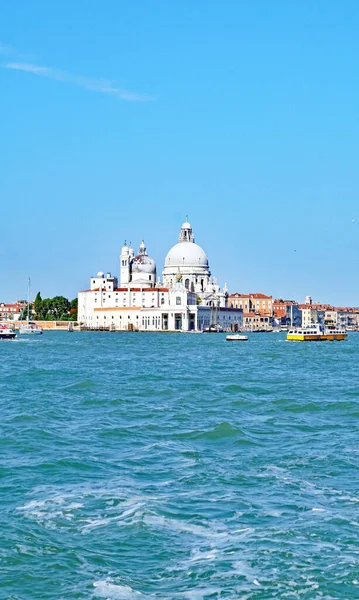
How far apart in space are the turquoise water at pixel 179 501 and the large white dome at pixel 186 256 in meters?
82.4

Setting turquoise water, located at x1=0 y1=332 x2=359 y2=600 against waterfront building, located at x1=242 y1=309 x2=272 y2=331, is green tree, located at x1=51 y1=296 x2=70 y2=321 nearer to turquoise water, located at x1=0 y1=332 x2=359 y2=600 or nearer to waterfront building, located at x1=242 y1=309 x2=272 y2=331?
waterfront building, located at x1=242 y1=309 x2=272 y2=331

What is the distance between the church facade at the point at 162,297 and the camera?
9088 centimetres

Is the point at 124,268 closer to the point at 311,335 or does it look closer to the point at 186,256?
the point at 186,256

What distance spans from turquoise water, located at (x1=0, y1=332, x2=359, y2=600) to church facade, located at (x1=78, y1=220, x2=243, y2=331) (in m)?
74.4

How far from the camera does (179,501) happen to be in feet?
27.4

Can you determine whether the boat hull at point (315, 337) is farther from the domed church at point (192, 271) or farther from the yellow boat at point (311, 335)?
the domed church at point (192, 271)

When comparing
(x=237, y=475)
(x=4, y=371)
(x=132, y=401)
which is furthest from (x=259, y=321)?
(x=237, y=475)

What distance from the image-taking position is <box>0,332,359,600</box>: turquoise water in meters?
6.45

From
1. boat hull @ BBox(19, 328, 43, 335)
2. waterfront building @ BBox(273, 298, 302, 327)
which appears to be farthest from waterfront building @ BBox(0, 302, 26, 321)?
boat hull @ BBox(19, 328, 43, 335)

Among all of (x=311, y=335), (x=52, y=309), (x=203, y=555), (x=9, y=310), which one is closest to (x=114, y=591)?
(x=203, y=555)

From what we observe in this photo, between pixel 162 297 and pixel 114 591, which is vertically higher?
pixel 162 297

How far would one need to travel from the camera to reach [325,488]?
879 centimetres

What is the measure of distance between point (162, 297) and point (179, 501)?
8463cm

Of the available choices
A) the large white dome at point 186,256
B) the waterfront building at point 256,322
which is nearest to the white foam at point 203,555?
the large white dome at point 186,256
